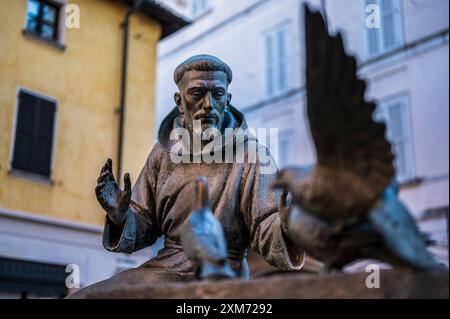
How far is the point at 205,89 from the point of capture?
2.85m

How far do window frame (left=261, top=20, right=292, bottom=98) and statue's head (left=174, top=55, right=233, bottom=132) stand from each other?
12003 millimetres

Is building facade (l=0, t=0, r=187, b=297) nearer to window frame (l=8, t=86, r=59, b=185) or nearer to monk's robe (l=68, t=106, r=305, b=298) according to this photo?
window frame (l=8, t=86, r=59, b=185)

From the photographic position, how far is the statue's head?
2859 millimetres

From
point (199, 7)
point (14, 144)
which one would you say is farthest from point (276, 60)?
point (14, 144)

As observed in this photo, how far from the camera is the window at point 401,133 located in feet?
40.4

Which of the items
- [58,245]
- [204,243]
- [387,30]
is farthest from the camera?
[387,30]

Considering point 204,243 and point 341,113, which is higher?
point 341,113

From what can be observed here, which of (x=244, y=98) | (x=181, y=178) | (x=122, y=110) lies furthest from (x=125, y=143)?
(x=181, y=178)

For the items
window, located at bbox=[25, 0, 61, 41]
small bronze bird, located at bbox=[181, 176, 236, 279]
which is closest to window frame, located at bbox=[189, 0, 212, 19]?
window, located at bbox=[25, 0, 61, 41]

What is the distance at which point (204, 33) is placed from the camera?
16.5 metres

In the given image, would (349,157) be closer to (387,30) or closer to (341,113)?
(341,113)

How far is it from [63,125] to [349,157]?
9.44m

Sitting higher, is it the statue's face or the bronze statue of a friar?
the statue's face

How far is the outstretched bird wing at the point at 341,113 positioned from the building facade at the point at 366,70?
8.30 meters
